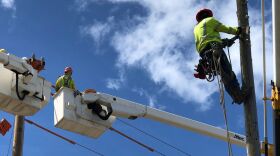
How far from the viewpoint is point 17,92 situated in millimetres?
8930

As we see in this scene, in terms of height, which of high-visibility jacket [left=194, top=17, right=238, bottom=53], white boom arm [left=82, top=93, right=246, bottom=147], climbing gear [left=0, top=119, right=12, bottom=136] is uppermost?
high-visibility jacket [left=194, top=17, right=238, bottom=53]

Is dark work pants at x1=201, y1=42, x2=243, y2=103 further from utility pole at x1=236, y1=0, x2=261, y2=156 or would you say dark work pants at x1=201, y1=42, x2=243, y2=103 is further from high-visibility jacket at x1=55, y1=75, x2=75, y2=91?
high-visibility jacket at x1=55, y1=75, x2=75, y2=91

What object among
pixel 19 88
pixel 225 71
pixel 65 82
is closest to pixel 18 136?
pixel 65 82

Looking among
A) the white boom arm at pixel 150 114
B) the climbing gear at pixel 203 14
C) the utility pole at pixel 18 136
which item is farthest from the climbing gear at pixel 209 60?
the utility pole at pixel 18 136

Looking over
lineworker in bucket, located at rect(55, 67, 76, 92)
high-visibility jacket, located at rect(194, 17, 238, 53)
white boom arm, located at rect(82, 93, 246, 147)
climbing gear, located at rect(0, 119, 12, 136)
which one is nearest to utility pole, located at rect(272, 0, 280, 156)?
high-visibility jacket, located at rect(194, 17, 238, 53)

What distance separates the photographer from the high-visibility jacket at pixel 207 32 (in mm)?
7863

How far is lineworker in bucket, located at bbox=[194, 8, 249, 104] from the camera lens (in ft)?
23.3

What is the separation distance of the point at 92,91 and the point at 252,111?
3.57 m

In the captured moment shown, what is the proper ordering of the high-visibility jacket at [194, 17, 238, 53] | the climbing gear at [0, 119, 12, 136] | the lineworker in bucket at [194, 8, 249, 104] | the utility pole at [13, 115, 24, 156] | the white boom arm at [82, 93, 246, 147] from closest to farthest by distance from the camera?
the lineworker in bucket at [194, 8, 249, 104] < the high-visibility jacket at [194, 17, 238, 53] < the white boom arm at [82, 93, 246, 147] < the climbing gear at [0, 119, 12, 136] < the utility pole at [13, 115, 24, 156]

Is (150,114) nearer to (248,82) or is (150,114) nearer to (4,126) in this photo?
(248,82)

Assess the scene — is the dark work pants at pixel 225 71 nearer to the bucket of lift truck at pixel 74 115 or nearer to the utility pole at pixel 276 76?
the utility pole at pixel 276 76

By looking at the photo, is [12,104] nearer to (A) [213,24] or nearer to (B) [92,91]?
(B) [92,91]

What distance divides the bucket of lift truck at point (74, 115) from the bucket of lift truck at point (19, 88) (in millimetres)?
304

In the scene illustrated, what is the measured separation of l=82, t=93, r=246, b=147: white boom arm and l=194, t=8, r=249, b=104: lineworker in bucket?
2196 mm
